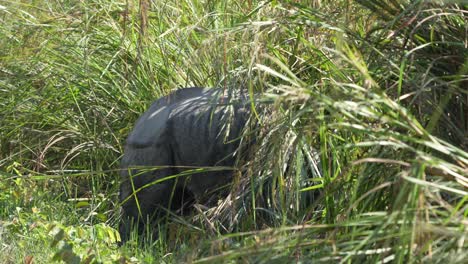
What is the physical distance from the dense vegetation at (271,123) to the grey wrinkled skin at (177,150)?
17 centimetres

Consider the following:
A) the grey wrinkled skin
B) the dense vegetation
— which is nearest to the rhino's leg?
the grey wrinkled skin

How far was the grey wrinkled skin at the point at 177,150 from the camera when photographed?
4.91 metres

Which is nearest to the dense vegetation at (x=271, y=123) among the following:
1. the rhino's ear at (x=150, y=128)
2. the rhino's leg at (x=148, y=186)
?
the rhino's leg at (x=148, y=186)

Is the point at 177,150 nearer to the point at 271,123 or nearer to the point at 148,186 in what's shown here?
the point at 148,186

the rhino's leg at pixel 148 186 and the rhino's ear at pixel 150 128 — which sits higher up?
the rhino's ear at pixel 150 128

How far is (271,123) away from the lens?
13.1 feet

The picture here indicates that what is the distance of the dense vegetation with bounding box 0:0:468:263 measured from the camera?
3.05 metres

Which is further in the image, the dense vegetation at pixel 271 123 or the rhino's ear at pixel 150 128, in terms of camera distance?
the rhino's ear at pixel 150 128

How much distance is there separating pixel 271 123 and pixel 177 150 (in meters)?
1.10

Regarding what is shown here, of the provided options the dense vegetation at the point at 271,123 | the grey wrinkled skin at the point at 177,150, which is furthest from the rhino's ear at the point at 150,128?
the dense vegetation at the point at 271,123

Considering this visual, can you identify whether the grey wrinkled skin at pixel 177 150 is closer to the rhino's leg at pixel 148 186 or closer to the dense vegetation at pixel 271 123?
the rhino's leg at pixel 148 186

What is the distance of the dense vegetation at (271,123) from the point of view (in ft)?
10.0

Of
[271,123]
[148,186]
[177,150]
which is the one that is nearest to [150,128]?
[177,150]

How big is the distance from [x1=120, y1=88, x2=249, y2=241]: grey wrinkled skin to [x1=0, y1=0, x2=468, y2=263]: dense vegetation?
17 centimetres
